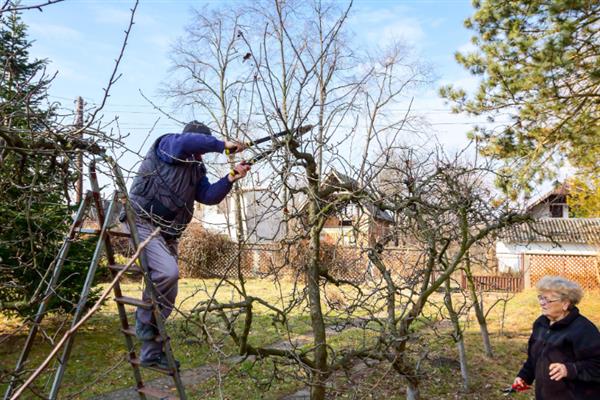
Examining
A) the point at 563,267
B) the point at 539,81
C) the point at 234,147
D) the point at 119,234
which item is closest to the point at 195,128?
the point at 234,147

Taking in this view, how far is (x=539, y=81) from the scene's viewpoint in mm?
8859

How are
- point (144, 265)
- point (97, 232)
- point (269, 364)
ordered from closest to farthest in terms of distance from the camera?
point (144, 265), point (97, 232), point (269, 364)

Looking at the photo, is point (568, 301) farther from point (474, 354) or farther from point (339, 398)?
point (474, 354)

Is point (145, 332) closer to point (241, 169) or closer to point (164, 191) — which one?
point (164, 191)

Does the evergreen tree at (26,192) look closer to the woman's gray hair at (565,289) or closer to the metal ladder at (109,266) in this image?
the metal ladder at (109,266)

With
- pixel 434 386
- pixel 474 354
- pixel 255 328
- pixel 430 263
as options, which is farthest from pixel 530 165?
pixel 430 263

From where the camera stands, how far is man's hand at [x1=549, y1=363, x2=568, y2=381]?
318 cm

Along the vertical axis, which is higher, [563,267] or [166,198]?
[166,198]

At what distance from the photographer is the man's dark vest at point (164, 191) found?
337cm

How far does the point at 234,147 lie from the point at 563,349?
2595mm

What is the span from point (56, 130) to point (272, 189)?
1.67 meters

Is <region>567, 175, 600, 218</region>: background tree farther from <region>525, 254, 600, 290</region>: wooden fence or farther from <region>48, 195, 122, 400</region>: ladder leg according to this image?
<region>48, 195, 122, 400</region>: ladder leg

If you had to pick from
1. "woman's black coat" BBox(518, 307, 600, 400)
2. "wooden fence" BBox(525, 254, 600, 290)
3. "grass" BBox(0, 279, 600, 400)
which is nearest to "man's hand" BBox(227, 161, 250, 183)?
"grass" BBox(0, 279, 600, 400)

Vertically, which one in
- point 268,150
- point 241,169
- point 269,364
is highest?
point 268,150
